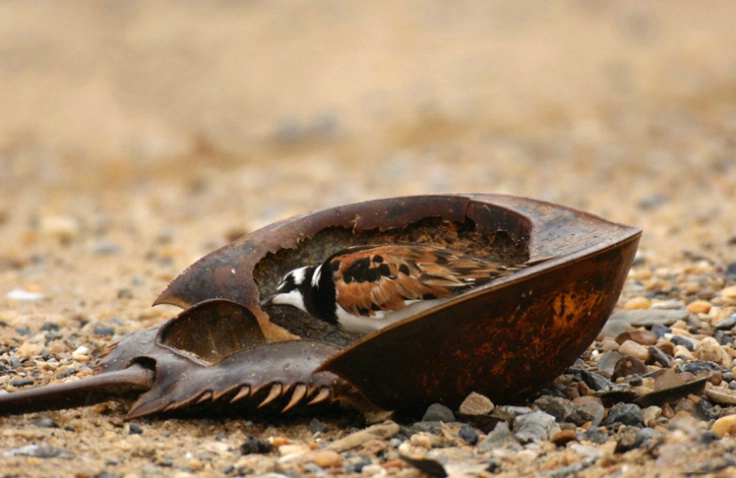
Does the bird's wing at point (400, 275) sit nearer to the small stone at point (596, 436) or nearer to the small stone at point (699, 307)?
the small stone at point (596, 436)

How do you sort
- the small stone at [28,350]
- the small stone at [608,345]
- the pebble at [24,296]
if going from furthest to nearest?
the pebble at [24,296], the small stone at [28,350], the small stone at [608,345]

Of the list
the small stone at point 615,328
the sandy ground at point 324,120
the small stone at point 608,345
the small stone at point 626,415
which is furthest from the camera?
the sandy ground at point 324,120

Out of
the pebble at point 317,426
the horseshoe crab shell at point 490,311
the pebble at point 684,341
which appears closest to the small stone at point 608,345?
the pebble at point 684,341

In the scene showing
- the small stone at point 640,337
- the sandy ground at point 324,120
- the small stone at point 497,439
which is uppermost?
the sandy ground at point 324,120

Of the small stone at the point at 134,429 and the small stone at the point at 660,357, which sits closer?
the small stone at the point at 134,429

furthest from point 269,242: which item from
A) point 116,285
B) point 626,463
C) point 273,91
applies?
point 273,91

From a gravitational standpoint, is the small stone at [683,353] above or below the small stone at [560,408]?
above

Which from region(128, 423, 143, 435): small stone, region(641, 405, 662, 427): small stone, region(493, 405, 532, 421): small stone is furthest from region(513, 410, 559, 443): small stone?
region(128, 423, 143, 435): small stone
